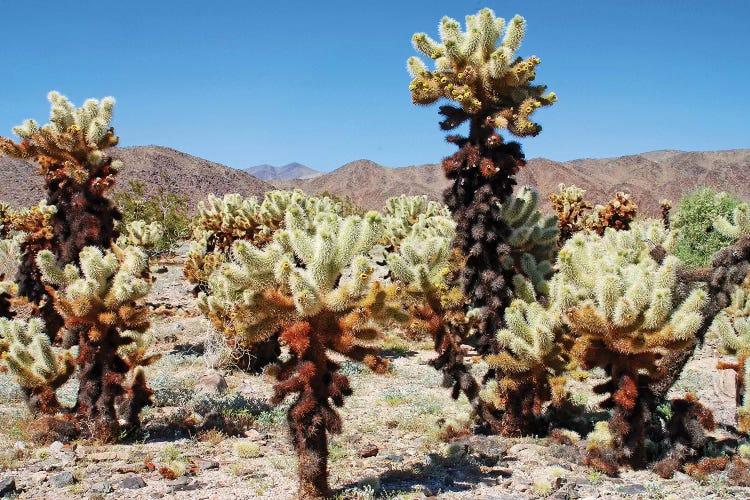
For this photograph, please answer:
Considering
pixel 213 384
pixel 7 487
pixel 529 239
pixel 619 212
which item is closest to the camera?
pixel 7 487

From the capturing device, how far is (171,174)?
69.1 m

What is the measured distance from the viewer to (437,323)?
24.8ft

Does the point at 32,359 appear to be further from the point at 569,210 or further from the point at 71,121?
the point at 569,210

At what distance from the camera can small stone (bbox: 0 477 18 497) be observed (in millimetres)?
5921

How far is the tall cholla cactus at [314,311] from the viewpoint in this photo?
5.43m

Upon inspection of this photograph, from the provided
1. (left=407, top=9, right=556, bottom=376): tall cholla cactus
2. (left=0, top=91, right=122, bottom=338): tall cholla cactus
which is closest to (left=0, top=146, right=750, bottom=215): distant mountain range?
(left=407, top=9, right=556, bottom=376): tall cholla cactus

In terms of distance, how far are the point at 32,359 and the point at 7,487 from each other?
78.3 inches

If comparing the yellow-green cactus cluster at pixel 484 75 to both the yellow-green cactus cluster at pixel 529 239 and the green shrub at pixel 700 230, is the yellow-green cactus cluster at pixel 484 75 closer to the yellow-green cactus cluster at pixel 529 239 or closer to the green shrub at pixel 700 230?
the yellow-green cactus cluster at pixel 529 239

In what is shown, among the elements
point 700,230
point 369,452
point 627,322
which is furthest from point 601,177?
point 627,322

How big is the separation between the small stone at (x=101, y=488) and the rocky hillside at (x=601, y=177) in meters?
64.1

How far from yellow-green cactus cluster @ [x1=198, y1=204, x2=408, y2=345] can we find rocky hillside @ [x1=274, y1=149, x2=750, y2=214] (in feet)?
208

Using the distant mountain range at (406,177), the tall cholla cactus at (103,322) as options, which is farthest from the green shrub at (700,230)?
the distant mountain range at (406,177)

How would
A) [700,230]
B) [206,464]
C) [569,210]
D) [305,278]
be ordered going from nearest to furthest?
[305,278] → [206,464] → [569,210] → [700,230]

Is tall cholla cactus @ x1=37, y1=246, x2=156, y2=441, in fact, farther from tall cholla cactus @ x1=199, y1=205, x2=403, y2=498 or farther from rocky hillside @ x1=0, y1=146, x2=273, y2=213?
rocky hillside @ x1=0, y1=146, x2=273, y2=213
